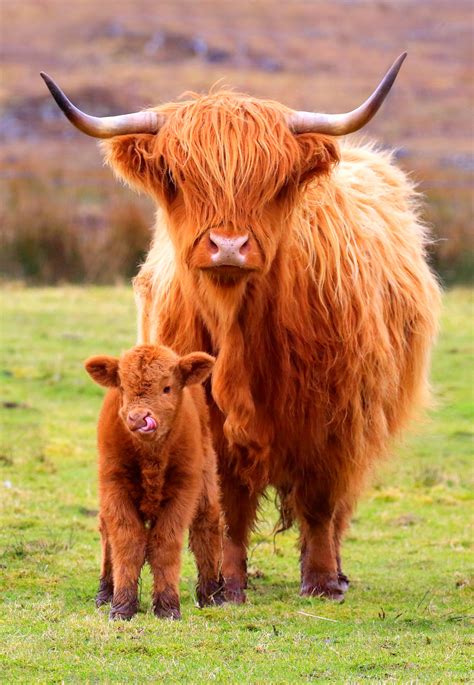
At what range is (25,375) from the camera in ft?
38.3

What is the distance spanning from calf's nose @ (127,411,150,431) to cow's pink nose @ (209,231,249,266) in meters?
0.66

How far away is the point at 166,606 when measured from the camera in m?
4.88

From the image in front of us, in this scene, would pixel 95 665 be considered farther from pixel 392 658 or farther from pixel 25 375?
pixel 25 375

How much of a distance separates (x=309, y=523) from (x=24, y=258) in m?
12.1

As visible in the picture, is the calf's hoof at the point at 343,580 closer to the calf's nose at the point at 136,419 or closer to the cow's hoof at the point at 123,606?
the cow's hoof at the point at 123,606

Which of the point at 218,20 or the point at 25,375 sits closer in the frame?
the point at 25,375

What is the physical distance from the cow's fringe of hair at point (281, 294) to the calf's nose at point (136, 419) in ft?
2.65

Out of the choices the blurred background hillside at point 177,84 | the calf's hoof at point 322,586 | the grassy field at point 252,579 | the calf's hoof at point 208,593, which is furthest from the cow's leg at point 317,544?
the blurred background hillside at point 177,84

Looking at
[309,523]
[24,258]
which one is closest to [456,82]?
[24,258]

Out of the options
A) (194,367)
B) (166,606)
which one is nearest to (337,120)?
(194,367)

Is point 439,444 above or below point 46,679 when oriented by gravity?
below

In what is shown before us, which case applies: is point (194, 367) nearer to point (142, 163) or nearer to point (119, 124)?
point (142, 163)

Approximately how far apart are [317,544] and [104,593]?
A: 1160mm

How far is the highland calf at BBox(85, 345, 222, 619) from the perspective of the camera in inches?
190
